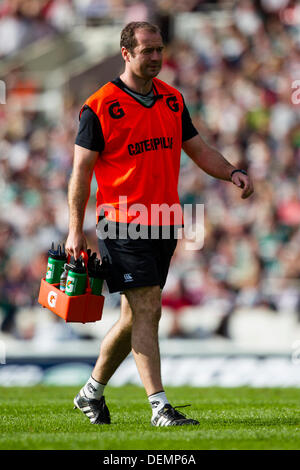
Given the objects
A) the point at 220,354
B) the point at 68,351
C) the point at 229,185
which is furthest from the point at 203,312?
the point at 229,185

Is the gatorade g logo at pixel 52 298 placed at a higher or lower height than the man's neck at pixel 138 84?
lower

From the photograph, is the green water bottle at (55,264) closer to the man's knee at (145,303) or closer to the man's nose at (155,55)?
the man's knee at (145,303)

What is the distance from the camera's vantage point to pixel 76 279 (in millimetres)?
5246

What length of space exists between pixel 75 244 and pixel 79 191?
33 cm

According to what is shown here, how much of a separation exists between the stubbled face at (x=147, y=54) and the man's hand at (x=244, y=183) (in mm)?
845

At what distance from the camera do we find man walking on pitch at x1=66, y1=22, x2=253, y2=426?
5219mm

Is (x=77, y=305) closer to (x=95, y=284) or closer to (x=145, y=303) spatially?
(x=95, y=284)

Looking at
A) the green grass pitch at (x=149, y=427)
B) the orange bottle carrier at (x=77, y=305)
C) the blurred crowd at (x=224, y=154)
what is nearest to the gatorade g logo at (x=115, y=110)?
the orange bottle carrier at (x=77, y=305)

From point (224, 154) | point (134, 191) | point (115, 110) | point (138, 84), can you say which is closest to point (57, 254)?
point (134, 191)

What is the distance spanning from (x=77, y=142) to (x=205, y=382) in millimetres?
5720

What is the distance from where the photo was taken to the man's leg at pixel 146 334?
518 cm

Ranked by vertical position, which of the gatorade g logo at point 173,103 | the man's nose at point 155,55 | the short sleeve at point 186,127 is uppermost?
the man's nose at point 155,55

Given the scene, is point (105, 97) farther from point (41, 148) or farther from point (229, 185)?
point (41, 148)

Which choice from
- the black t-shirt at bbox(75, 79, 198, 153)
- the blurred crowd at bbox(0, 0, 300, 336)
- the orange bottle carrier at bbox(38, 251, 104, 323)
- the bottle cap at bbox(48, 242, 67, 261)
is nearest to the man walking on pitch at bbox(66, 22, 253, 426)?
the black t-shirt at bbox(75, 79, 198, 153)
